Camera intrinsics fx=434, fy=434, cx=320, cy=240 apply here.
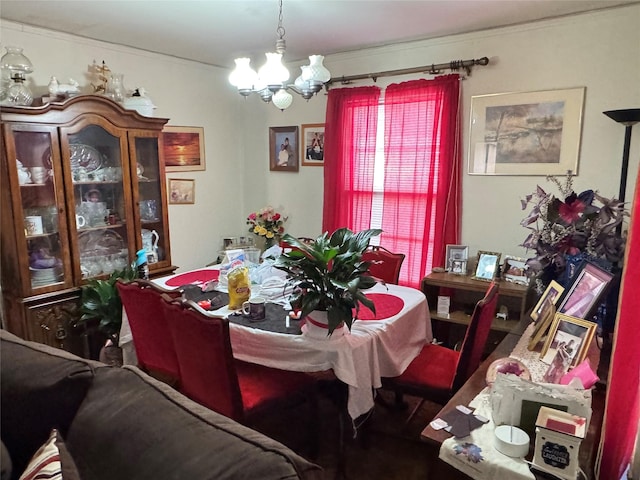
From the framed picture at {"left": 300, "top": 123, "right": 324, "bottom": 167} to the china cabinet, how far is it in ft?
4.16

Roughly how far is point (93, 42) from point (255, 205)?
196 centimetres

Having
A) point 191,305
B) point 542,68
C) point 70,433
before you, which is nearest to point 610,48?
point 542,68

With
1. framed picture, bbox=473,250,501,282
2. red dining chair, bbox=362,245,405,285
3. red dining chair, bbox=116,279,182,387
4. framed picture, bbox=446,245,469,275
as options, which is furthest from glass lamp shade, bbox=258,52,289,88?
framed picture, bbox=473,250,501,282

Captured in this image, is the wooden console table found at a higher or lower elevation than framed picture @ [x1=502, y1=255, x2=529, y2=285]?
lower

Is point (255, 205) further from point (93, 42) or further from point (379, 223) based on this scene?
point (93, 42)

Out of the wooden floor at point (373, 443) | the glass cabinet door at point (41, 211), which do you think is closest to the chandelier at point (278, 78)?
→ the glass cabinet door at point (41, 211)

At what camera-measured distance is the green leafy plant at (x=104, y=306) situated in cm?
271

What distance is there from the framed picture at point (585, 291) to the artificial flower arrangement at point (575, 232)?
12 centimetres

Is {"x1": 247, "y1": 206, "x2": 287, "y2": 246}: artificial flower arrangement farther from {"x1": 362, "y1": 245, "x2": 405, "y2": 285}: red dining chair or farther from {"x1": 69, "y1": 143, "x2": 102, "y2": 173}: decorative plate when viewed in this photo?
{"x1": 69, "y1": 143, "x2": 102, "y2": 173}: decorative plate

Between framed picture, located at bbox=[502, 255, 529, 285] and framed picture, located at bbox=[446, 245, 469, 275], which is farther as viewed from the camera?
framed picture, located at bbox=[446, 245, 469, 275]

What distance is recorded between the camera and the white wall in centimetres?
275

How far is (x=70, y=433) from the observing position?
1.14 m

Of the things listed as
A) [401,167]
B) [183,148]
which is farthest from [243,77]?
[183,148]

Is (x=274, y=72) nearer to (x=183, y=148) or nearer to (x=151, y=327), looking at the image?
(x=151, y=327)
